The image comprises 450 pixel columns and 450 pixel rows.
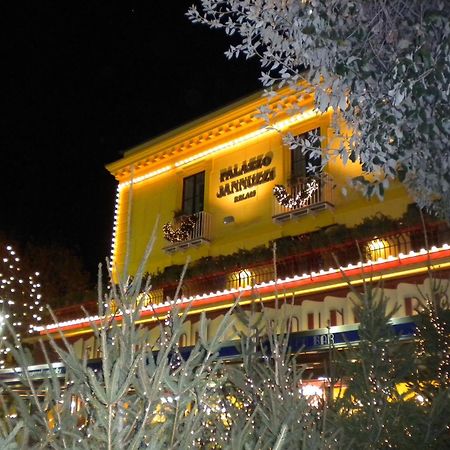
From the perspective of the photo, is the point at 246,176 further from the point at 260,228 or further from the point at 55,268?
the point at 55,268

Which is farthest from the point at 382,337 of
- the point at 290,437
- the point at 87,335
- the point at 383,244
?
the point at 87,335

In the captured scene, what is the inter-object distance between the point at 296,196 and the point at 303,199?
11.6 inches

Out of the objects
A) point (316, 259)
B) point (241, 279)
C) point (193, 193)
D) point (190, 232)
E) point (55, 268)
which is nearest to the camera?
point (316, 259)

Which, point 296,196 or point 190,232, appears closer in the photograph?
point 296,196

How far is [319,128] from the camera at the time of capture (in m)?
15.9

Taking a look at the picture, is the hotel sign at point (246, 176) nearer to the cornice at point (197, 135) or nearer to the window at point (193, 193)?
the window at point (193, 193)

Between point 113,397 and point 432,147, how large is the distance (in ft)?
13.6

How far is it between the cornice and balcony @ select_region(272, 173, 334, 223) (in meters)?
2.17

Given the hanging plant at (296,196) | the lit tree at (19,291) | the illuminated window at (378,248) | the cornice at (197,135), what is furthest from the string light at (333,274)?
the lit tree at (19,291)

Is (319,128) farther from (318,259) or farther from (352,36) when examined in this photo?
(352,36)

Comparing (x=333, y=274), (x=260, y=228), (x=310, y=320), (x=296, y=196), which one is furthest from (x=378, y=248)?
(x=260, y=228)

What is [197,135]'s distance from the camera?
740 inches

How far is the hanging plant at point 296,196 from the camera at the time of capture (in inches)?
603

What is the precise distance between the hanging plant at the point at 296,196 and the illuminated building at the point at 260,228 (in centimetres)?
3
